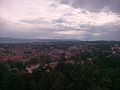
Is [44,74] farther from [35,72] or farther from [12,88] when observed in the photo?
[12,88]

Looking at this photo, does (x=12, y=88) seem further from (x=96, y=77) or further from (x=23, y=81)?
(x=96, y=77)

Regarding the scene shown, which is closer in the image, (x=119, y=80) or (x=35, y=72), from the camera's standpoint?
(x=119, y=80)

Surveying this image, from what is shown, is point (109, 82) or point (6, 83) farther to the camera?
point (6, 83)

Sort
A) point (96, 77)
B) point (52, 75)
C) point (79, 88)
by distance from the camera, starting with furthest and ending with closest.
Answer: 1. point (52, 75)
2. point (96, 77)
3. point (79, 88)

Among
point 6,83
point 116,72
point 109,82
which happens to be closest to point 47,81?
point 6,83

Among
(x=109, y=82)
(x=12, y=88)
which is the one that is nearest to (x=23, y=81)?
(x=12, y=88)

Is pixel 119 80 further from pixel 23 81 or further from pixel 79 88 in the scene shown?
pixel 23 81

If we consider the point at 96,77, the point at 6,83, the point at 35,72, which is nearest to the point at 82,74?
the point at 96,77

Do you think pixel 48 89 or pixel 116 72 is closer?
pixel 48 89

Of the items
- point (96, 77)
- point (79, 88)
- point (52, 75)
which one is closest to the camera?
point (79, 88)
